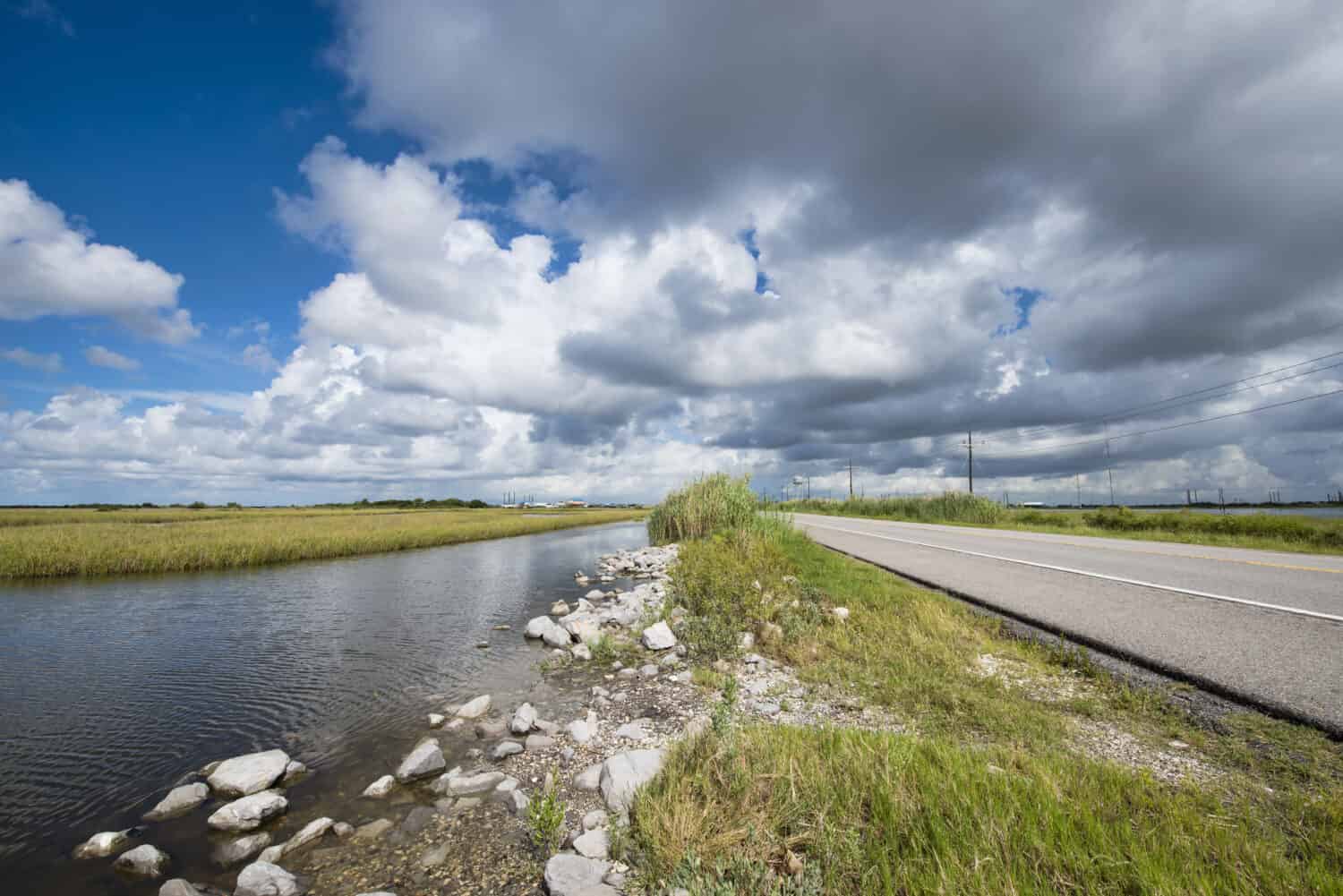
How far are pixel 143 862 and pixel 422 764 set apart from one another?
2.16 m

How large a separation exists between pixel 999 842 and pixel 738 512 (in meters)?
19.1

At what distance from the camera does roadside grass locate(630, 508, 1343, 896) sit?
284 centimetres

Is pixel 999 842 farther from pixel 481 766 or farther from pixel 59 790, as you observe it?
pixel 59 790

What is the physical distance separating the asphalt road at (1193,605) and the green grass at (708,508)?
7098 millimetres

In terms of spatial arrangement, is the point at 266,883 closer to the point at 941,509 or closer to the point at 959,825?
the point at 959,825

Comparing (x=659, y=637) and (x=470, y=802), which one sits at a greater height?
(x=659, y=637)

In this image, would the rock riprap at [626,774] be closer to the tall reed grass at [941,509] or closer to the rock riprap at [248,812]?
the rock riprap at [248,812]

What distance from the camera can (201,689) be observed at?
8766 mm

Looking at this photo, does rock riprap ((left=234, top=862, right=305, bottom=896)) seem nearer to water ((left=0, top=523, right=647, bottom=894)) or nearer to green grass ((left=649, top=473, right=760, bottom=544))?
water ((left=0, top=523, right=647, bottom=894))

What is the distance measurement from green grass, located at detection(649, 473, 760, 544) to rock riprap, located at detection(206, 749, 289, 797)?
55.5 feet

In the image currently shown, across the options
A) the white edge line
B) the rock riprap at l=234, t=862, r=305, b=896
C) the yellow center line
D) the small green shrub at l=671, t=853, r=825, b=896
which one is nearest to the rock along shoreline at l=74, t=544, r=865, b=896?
the rock riprap at l=234, t=862, r=305, b=896

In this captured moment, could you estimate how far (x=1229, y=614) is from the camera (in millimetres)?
7465

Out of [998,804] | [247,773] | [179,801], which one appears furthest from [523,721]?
[998,804]

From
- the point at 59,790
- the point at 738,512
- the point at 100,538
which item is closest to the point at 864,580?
the point at 738,512
